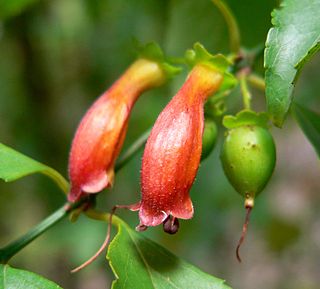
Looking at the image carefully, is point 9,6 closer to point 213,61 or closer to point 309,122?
point 213,61

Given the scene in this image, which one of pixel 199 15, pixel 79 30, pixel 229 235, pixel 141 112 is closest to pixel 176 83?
pixel 199 15

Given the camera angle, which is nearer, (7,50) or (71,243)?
(7,50)

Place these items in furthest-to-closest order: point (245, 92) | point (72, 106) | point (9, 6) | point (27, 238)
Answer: point (72, 106), point (9, 6), point (245, 92), point (27, 238)

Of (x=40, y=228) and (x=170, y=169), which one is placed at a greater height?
(x=170, y=169)

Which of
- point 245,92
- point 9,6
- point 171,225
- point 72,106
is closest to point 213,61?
point 245,92

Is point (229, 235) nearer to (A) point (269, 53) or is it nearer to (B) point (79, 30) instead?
(B) point (79, 30)

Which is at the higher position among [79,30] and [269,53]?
[269,53]
